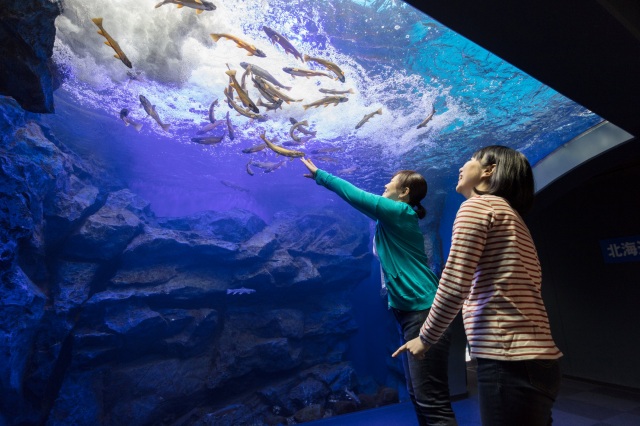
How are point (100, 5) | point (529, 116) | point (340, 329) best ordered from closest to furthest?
1. point (100, 5)
2. point (529, 116)
3. point (340, 329)

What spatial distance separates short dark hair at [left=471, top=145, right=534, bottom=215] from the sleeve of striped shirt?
0.80 ft

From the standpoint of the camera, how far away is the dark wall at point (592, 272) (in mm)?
5637

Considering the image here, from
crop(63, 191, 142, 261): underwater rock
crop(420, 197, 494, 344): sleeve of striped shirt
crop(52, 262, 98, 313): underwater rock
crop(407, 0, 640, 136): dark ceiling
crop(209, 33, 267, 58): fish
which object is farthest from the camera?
crop(63, 191, 142, 261): underwater rock

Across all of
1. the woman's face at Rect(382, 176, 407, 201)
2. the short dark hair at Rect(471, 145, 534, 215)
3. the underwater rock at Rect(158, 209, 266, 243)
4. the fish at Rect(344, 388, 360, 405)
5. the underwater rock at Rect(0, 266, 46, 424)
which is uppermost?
the underwater rock at Rect(158, 209, 266, 243)

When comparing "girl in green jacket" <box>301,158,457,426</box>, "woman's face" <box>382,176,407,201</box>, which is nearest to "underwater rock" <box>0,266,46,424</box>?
"girl in green jacket" <box>301,158,457,426</box>

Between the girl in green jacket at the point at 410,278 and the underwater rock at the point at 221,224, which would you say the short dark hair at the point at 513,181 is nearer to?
the girl in green jacket at the point at 410,278

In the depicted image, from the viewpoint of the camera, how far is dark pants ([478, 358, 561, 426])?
1.26 metres

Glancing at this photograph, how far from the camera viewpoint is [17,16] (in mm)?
4160

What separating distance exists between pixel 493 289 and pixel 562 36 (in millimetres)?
2078

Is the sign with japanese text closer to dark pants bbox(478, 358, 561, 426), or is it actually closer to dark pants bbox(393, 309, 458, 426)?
dark pants bbox(393, 309, 458, 426)

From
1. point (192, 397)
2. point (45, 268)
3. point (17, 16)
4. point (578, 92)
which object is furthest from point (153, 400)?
point (578, 92)

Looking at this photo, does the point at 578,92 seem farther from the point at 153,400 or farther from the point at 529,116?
the point at 153,400

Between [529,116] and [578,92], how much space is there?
6.03m

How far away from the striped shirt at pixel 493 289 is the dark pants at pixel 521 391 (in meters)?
0.04
